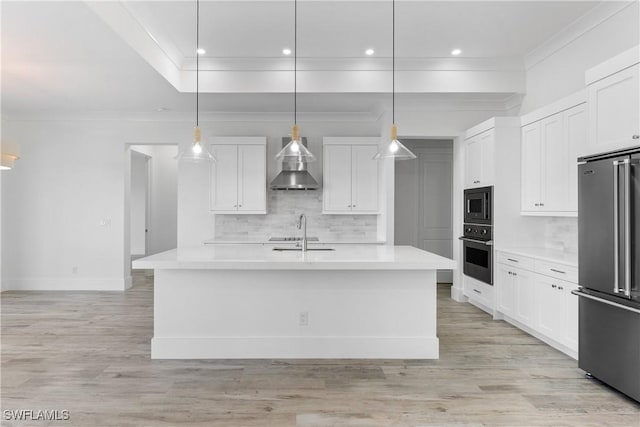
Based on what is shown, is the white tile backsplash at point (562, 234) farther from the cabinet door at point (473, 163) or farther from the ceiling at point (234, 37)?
the ceiling at point (234, 37)

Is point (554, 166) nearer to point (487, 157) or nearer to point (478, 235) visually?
point (487, 157)

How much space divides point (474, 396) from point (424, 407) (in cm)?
41

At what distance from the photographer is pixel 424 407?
8.45ft

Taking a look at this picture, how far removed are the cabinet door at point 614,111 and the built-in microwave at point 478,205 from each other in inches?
71.3

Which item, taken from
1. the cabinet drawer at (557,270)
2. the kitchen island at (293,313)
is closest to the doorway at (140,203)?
the kitchen island at (293,313)

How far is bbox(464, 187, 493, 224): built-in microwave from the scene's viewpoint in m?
4.76

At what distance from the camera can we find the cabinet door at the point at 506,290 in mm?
4290

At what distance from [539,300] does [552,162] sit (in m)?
1.39

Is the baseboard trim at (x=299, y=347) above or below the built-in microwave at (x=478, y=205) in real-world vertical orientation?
below

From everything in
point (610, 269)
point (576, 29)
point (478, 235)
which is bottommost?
point (610, 269)

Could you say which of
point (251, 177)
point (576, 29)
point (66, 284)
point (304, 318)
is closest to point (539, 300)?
point (304, 318)

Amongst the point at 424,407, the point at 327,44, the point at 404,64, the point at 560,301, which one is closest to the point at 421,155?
the point at 404,64

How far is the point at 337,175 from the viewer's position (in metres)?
5.94

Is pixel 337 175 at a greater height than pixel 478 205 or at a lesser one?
greater
